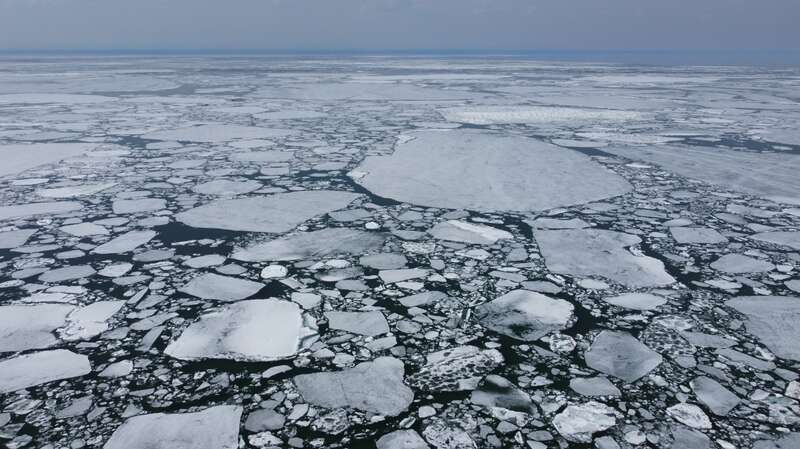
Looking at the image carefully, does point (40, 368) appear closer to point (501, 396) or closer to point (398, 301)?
point (398, 301)

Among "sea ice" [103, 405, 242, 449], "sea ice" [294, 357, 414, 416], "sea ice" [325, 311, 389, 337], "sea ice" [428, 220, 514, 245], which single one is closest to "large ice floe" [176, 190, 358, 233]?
"sea ice" [428, 220, 514, 245]

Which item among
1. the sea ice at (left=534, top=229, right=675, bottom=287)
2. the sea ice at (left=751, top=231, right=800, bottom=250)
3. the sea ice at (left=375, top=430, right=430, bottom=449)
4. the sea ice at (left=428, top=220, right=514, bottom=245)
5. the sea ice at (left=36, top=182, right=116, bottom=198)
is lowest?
the sea ice at (left=751, top=231, right=800, bottom=250)

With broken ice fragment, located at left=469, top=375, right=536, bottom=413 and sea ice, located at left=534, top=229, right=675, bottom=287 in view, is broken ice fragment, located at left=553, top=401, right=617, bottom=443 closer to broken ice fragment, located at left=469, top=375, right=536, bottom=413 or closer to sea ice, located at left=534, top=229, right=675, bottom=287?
broken ice fragment, located at left=469, top=375, right=536, bottom=413

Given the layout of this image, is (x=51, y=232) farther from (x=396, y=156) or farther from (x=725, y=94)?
(x=725, y=94)

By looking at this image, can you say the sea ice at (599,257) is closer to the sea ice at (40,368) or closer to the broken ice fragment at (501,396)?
the broken ice fragment at (501,396)

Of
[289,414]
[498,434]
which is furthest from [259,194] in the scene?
[498,434]
